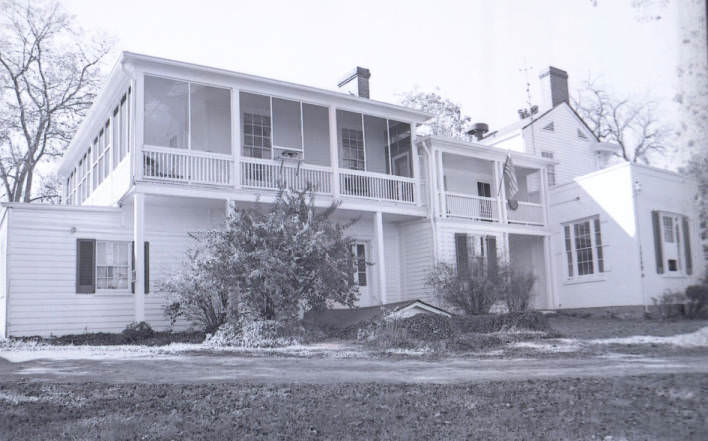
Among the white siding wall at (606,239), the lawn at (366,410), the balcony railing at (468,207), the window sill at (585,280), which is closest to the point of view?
the lawn at (366,410)

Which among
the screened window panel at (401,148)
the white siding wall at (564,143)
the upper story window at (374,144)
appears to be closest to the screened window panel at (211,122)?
the upper story window at (374,144)

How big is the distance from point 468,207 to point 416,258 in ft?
7.93

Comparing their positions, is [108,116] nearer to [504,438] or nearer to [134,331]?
[134,331]

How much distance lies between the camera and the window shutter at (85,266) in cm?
1453

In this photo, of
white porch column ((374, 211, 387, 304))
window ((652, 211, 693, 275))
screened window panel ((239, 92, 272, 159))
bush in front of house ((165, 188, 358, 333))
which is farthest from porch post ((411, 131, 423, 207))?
window ((652, 211, 693, 275))

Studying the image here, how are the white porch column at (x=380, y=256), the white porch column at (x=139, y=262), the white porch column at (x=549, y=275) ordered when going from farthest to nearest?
the white porch column at (x=549, y=275) < the white porch column at (x=380, y=256) < the white porch column at (x=139, y=262)

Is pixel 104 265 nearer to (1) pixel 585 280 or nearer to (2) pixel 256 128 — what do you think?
(2) pixel 256 128

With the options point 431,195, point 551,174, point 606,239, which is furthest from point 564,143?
point 431,195

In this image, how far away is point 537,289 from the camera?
2156cm

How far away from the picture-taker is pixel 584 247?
20391 millimetres

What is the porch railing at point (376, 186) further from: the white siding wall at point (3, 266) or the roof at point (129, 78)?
the white siding wall at point (3, 266)

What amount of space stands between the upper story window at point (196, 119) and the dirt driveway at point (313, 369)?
Result: 27.7 feet

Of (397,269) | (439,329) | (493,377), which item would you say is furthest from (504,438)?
(397,269)

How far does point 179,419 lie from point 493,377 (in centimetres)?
366
